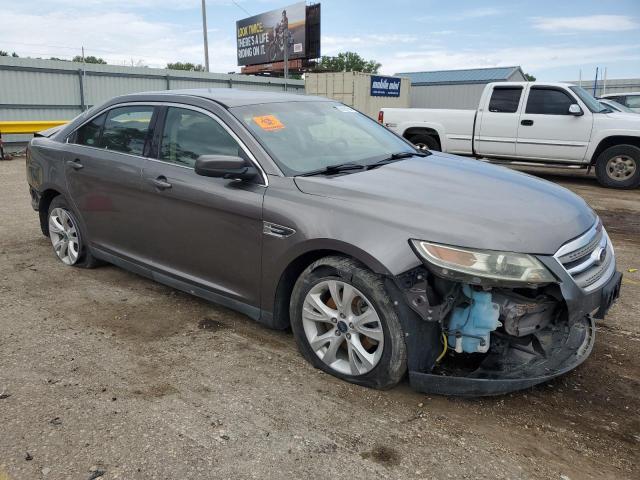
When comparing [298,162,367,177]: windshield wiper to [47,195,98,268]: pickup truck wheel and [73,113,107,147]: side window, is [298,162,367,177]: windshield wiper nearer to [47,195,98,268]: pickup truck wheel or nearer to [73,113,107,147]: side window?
→ [73,113,107,147]: side window

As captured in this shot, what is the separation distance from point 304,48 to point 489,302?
39819mm

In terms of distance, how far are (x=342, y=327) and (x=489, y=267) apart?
2.93 ft

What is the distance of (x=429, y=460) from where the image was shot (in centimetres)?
250

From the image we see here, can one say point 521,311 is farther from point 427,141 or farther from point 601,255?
point 427,141

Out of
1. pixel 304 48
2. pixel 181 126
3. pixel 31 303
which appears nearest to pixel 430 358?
pixel 181 126

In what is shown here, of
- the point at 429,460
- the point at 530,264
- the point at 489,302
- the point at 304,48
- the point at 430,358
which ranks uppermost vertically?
the point at 304,48

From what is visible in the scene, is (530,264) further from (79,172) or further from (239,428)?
(79,172)

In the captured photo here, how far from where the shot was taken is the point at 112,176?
4.38 metres

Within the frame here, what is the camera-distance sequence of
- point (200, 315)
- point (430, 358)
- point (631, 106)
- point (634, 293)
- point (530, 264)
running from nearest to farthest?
point (530, 264) < point (430, 358) < point (200, 315) < point (634, 293) < point (631, 106)

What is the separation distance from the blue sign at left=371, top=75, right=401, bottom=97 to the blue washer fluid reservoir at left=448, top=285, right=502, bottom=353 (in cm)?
2018

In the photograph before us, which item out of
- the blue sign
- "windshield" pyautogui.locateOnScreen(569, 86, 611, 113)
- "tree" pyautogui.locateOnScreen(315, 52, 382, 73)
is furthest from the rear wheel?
"tree" pyautogui.locateOnScreen(315, 52, 382, 73)

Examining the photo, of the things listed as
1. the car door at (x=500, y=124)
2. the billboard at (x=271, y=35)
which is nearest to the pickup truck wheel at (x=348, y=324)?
the car door at (x=500, y=124)

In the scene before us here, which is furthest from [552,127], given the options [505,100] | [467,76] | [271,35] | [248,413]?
[271,35]

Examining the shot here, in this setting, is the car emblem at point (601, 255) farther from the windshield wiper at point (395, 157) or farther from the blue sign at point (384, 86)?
the blue sign at point (384, 86)
